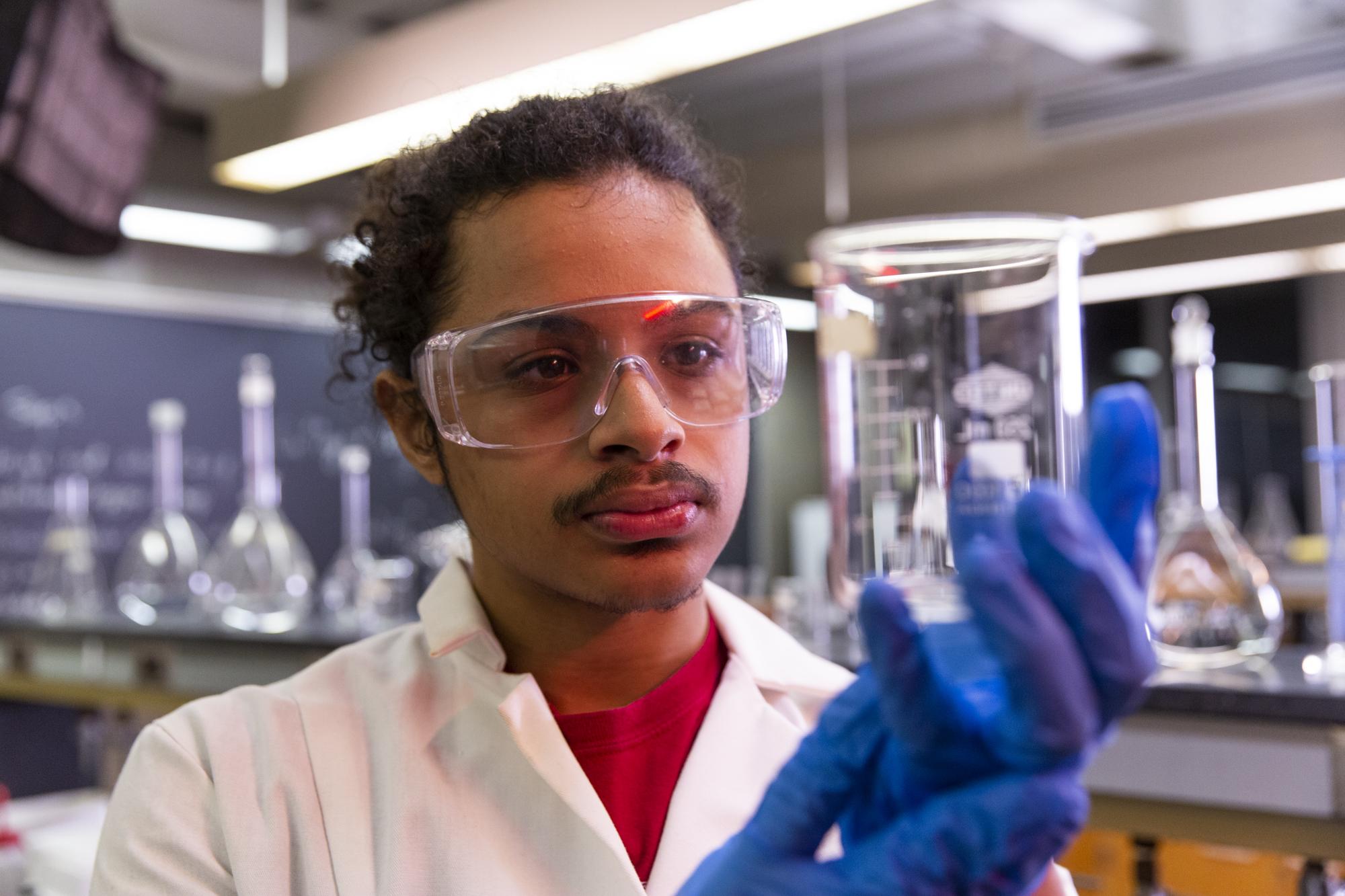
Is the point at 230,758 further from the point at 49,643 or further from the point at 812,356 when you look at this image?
the point at 812,356

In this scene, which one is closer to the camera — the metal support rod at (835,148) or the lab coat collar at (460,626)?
the lab coat collar at (460,626)

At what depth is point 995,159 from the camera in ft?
16.3

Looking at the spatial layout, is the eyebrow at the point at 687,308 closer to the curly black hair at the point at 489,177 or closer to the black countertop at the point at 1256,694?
the curly black hair at the point at 489,177

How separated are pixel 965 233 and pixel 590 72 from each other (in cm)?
138

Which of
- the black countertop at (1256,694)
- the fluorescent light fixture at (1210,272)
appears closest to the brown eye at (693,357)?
the black countertop at (1256,694)

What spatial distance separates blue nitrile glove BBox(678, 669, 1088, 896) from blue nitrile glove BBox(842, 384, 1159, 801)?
18 mm

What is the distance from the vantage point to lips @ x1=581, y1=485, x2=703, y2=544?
97cm

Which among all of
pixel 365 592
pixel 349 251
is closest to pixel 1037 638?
pixel 349 251

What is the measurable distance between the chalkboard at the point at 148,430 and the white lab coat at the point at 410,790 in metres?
3.59

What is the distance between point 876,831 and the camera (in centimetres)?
67

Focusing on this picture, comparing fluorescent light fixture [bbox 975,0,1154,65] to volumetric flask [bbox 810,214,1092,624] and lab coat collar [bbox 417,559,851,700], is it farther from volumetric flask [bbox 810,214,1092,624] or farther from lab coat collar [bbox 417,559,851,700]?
lab coat collar [bbox 417,559,851,700]

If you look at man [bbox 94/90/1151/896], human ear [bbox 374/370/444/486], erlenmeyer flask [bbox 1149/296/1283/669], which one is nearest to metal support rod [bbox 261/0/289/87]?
human ear [bbox 374/370/444/486]

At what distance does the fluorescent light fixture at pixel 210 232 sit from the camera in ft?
17.8

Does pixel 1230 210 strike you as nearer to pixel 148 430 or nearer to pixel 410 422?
pixel 410 422
